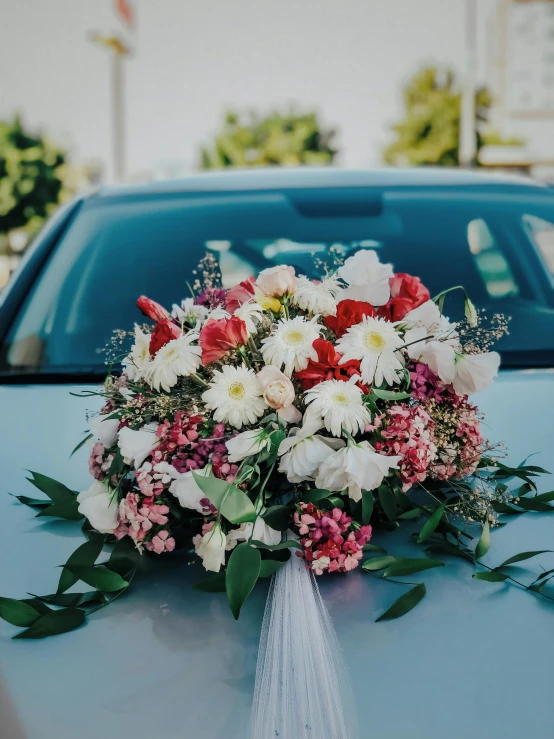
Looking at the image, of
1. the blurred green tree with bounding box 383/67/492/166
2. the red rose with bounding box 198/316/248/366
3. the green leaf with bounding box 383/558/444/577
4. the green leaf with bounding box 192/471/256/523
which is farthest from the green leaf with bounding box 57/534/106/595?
the blurred green tree with bounding box 383/67/492/166

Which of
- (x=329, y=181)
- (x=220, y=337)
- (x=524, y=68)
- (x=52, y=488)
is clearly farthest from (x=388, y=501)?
(x=524, y=68)

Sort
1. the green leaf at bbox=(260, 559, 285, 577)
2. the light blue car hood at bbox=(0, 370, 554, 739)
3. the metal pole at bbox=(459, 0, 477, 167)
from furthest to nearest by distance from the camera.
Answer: the metal pole at bbox=(459, 0, 477, 167) < the green leaf at bbox=(260, 559, 285, 577) < the light blue car hood at bbox=(0, 370, 554, 739)

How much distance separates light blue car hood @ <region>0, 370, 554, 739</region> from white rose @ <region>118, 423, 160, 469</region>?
0.16m

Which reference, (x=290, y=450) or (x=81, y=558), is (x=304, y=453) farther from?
(x=81, y=558)

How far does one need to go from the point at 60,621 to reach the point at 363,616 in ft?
1.35

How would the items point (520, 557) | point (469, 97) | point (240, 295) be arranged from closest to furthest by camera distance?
point (520, 557), point (240, 295), point (469, 97)

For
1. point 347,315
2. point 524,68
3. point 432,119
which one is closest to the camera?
point 347,315

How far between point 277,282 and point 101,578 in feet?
1.99

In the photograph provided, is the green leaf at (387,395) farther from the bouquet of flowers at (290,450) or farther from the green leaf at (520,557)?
the green leaf at (520,557)

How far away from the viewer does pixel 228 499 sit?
127cm

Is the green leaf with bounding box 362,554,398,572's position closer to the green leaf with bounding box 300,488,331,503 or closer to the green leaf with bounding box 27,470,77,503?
the green leaf with bounding box 300,488,331,503

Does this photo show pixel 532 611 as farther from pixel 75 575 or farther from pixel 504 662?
pixel 75 575

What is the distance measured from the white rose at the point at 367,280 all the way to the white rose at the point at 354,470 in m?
0.36

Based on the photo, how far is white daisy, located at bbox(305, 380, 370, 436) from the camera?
1.33 metres
